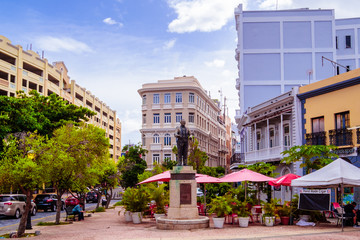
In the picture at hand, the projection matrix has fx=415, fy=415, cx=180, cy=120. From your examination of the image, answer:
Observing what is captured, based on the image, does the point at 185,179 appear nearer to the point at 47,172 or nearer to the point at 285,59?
the point at 47,172

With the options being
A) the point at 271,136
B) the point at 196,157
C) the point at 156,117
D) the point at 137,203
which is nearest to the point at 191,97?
the point at 156,117

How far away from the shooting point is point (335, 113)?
961 inches

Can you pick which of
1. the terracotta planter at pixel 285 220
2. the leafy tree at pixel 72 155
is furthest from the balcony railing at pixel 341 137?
the leafy tree at pixel 72 155

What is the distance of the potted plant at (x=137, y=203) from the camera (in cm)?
2033

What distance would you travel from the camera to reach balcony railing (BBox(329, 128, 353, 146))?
23.2 m

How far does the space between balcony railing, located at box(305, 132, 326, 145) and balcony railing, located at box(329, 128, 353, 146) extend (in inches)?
24.2

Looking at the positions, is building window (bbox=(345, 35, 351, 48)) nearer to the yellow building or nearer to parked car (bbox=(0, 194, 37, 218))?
the yellow building

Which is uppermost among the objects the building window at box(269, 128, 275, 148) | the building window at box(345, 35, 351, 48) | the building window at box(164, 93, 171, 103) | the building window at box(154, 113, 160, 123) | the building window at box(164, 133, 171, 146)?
the building window at box(345, 35, 351, 48)

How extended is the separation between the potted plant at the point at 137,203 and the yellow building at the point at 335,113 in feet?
37.0

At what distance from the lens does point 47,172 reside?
1558 centimetres

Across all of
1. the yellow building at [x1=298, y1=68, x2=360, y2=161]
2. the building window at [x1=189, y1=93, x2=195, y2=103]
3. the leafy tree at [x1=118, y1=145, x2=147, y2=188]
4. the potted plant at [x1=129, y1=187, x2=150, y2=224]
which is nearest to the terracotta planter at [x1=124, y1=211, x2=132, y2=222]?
the potted plant at [x1=129, y1=187, x2=150, y2=224]

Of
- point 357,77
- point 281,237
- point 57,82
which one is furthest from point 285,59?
point 57,82

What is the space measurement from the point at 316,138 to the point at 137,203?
11979mm

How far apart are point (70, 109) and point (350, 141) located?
20807 mm
